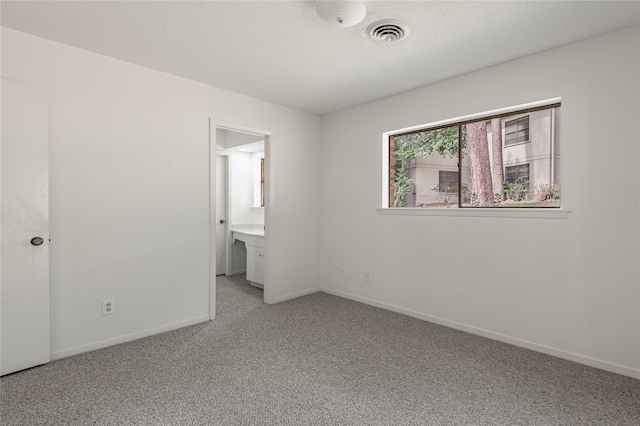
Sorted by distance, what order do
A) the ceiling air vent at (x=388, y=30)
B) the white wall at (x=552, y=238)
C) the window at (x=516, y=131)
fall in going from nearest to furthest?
the ceiling air vent at (x=388, y=30), the white wall at (x=552, y=238), the window at (x=516, y=131)

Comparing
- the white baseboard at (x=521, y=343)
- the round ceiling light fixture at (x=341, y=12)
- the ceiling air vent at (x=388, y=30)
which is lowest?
the white baseboard at (x=521, y=343)

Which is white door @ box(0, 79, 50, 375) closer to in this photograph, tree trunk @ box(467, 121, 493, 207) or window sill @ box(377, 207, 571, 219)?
window sill @ box(377, 207, 571, 219)

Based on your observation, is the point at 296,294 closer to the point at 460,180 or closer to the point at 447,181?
the point at 447,181

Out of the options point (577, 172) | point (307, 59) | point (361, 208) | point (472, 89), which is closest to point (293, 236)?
point (361, 208)

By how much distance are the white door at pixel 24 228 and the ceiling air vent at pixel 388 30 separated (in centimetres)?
238

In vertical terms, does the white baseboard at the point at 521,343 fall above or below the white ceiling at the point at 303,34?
below

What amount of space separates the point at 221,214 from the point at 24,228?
3336 mm

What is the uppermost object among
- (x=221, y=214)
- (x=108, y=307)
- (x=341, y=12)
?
(x=341, y=12)

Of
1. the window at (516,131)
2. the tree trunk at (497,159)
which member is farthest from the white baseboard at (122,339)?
the window at (516,131)

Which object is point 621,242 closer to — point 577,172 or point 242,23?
point 577,172

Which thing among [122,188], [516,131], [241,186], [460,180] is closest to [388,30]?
[516,131]

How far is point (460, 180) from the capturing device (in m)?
3.32

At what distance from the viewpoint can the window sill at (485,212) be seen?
2641mm

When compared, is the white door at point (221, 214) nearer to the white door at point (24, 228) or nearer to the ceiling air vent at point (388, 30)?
the white door at point (24, 228)
